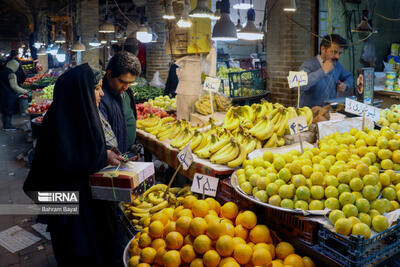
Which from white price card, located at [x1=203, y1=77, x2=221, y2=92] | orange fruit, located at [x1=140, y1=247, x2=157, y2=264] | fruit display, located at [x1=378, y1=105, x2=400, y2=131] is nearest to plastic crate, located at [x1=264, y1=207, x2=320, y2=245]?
orange fruit, located at [x1=140, y1=247, x2=157, y2=264]

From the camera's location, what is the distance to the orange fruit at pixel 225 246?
6.65 ft

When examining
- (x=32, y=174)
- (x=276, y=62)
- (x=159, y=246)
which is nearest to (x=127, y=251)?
(x=159, y=246)

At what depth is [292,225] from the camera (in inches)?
82.7

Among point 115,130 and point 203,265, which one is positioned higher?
point 115,130

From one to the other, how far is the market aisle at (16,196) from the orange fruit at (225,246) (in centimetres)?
258

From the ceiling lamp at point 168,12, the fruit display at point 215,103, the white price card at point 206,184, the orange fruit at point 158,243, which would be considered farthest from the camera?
the ceiling lamp at point 168,12

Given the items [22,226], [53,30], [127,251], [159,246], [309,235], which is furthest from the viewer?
[53,30]

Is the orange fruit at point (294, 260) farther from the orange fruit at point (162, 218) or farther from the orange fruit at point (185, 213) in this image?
the orange fruit at point (162, 218)

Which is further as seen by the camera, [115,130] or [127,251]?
[115,130]

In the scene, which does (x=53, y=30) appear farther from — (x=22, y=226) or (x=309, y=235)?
(x=309, y=235)

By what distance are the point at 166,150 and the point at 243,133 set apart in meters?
1.04

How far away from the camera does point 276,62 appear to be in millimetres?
7133

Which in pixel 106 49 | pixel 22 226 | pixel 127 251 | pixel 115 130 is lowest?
pixel 22 226

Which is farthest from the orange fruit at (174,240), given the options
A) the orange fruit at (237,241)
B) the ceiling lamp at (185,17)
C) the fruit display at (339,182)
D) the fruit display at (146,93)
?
the fruit display at (146,93)
